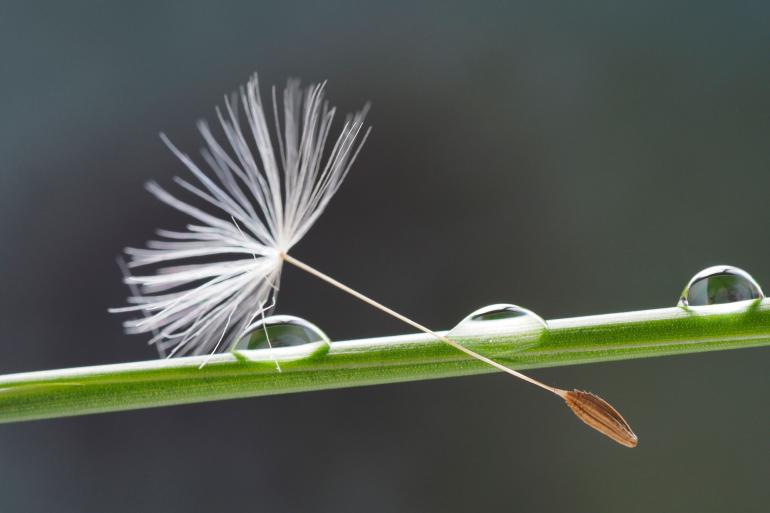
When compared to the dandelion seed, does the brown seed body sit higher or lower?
lower

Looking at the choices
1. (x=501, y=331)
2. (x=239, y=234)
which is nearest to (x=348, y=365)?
(x=501, y=331)

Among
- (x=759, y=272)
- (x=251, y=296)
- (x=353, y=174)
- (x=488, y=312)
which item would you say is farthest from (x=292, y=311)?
(x=488, y=312)

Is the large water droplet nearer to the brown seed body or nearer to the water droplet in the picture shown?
the brown seed body

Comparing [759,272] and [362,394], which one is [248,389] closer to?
[362,394]

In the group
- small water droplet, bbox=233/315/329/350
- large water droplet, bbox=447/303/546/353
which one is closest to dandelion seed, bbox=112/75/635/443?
small water droplet, bbox=233/315/329/350

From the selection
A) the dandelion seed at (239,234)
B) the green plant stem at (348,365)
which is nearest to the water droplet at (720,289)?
the green plant stem at (348,365)

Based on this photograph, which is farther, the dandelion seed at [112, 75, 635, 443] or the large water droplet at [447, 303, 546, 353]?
the dandelion seed at [112, 75, 635, 443]

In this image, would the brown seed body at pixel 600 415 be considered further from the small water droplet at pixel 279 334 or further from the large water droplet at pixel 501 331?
the small water droplet at pixel 279 334
